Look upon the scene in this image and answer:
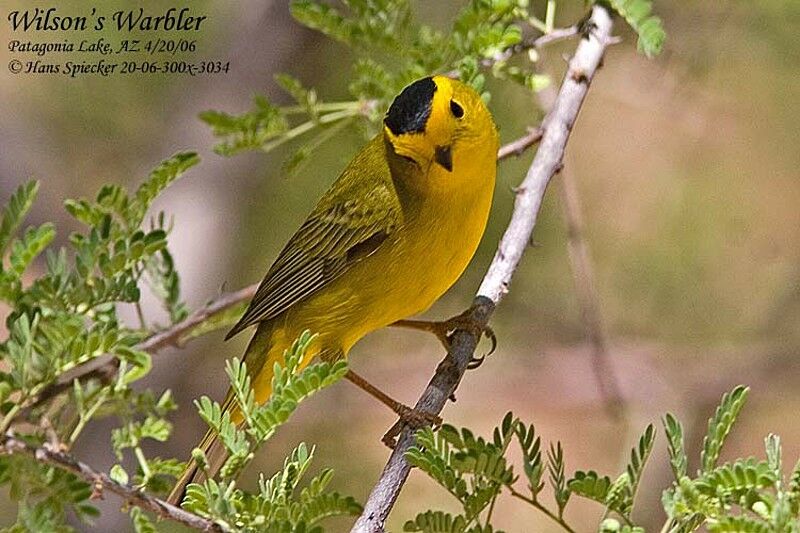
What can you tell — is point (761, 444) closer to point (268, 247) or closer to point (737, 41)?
point (737, 41)

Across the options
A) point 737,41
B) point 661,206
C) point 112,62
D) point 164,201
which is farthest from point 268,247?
point 737,41

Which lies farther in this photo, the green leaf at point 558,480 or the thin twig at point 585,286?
the thin twig at point 585,286

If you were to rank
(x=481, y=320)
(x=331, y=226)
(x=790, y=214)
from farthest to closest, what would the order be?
(x=790, y=214)
(x=331, y=226)
(x=481, y=320)

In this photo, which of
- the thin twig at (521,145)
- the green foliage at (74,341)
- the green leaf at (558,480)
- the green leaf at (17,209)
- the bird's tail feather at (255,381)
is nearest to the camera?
the green leaf at (558,480)

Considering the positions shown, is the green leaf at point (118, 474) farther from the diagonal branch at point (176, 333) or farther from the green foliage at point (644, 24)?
the green foliage at point (644, 24)

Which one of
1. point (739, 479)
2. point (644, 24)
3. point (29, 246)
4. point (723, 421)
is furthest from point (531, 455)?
point (644, 24)

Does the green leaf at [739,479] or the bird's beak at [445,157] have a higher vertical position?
the bird's beak at [445,157]

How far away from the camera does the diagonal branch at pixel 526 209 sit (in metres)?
2.17

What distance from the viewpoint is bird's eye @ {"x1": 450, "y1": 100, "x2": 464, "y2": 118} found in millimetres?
2354

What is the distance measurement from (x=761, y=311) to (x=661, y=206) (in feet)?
2.01

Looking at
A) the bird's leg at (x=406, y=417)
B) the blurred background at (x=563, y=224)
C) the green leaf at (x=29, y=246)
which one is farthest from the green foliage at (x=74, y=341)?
the blurred background at (x=563, y=224)

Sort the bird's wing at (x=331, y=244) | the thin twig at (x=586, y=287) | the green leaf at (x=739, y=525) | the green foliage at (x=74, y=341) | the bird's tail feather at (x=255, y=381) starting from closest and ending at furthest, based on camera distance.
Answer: the green leaf at (x=739, y=525), the green foliage at (x=74, y=341), the bird's tail feather at (x=255, y=381), the bird's wing at (x=331, y=244), the thin twig at (x=586, y=287)

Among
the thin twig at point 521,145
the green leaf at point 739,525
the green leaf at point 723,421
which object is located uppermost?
the thin twig at point 521,145

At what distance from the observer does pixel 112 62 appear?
4020 millimetres
